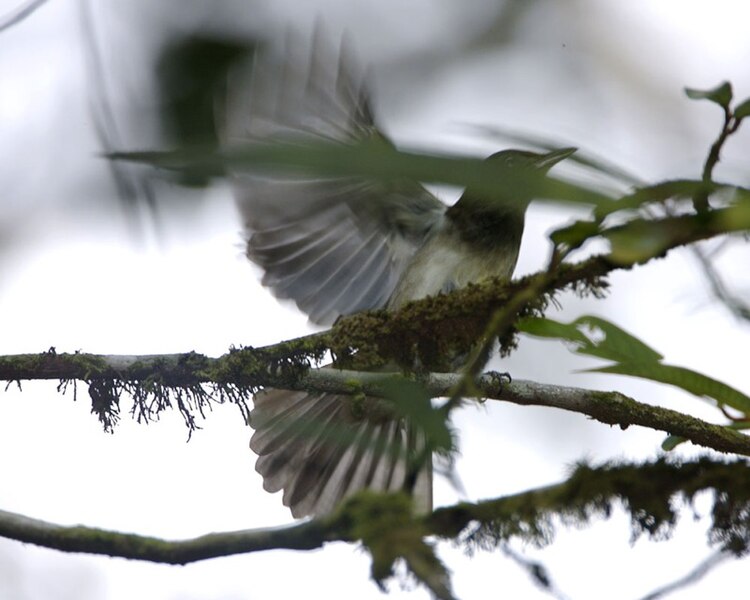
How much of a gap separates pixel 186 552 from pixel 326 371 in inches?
41.7

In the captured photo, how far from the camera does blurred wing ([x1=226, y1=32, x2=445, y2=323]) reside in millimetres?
3367

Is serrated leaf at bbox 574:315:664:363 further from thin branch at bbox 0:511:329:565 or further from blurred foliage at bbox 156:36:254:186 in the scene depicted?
blurred foliage at bbox 156:36:254:186

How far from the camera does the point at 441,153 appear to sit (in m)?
0.60

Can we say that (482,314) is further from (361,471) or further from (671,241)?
(361,471)

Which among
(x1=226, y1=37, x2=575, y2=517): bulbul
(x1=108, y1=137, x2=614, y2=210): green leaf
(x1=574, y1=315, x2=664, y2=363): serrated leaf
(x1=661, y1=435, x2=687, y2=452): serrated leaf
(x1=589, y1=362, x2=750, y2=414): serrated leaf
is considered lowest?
(x1=108, y1=137, x2=614, y2=210): green leaf

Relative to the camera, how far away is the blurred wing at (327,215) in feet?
11.0

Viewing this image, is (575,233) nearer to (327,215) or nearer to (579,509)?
(579,509)

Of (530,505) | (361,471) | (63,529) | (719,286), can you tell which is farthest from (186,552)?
(361,471)

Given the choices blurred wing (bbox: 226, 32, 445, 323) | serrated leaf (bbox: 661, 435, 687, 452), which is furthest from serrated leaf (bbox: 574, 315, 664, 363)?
blurred wing (bbox: 226, 32, 445, 323)

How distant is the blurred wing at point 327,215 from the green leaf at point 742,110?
7.37ft

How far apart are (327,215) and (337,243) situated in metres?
0.15

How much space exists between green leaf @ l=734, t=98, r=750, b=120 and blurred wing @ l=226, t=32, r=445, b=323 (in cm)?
225

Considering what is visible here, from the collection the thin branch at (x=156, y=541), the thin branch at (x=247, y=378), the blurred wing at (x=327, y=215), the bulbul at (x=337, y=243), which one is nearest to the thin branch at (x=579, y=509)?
the thin branch at (x=156, y=541)

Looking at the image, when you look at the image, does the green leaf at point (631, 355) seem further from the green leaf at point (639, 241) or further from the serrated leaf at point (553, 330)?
the green leaf at point (639, 241)
